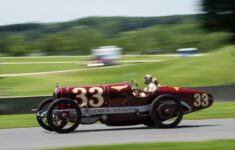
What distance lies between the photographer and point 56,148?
32.9 feet

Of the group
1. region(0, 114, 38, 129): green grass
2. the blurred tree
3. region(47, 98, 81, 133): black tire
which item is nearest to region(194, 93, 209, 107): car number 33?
region(47, 98, 81, 133): black tire

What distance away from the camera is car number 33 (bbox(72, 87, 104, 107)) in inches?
527

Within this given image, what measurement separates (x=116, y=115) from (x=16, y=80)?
126 ft

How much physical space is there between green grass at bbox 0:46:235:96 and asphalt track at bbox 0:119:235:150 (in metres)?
18.9

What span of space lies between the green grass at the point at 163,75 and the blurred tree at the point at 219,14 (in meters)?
26.8

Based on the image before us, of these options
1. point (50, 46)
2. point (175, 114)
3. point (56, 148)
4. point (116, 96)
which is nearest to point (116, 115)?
point (116, 96)

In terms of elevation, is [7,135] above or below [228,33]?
below

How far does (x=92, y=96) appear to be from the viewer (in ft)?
44.1

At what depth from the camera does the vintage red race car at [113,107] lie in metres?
13.3

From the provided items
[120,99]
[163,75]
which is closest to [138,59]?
[163,75]

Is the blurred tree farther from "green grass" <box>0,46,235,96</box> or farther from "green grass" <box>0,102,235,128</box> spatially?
"green grass" <box>0,46,235,96</box>

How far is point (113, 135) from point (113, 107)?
1.15 metres

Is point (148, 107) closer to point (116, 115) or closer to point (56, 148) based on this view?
point (116, 115)

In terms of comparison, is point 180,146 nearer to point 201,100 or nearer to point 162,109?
point 162,109
